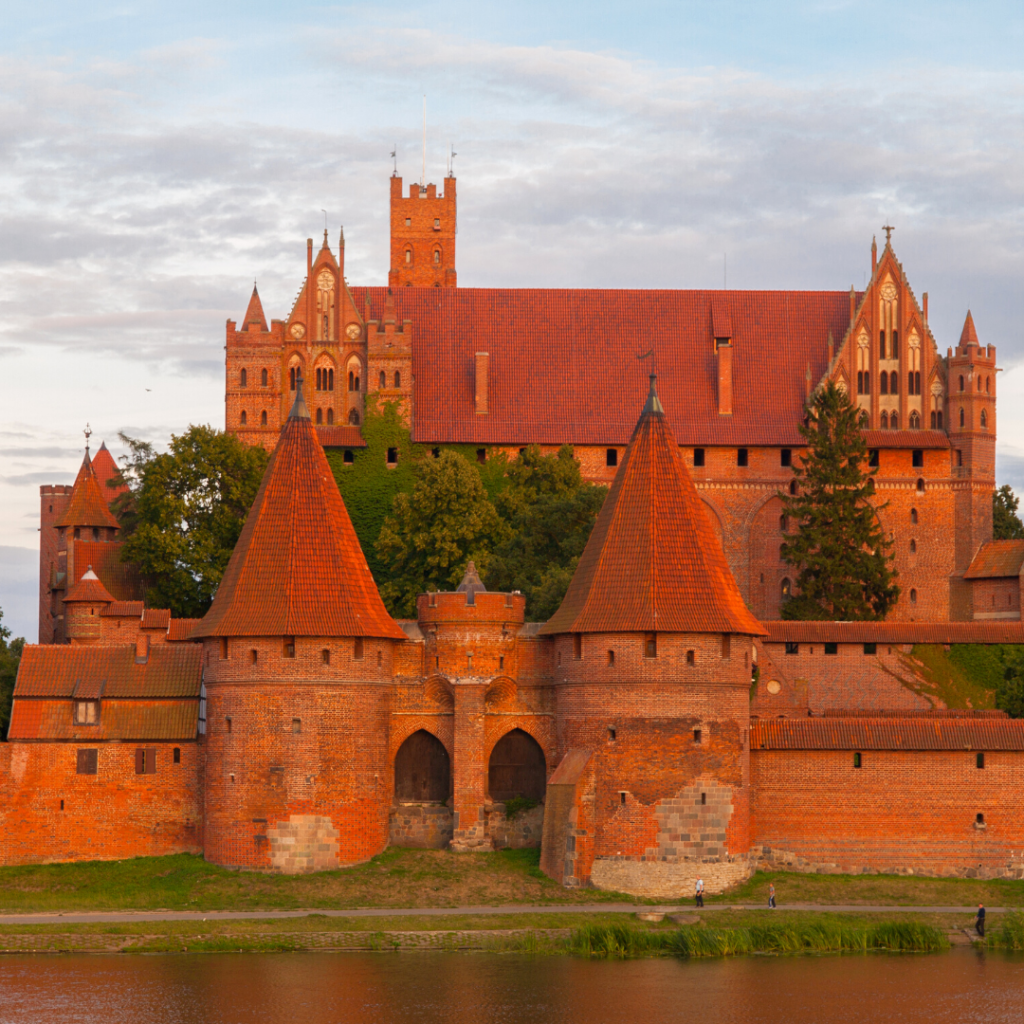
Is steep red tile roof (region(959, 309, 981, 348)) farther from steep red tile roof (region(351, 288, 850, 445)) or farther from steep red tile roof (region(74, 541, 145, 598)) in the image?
steep red tile roof (region(74, 541, 145, 598))

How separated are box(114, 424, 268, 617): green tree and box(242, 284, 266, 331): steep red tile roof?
6.57 m

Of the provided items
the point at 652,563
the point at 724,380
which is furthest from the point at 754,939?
the point at 724,380

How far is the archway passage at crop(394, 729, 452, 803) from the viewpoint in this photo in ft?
151

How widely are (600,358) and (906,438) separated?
10692 millimetres

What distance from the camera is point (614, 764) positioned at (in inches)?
1672

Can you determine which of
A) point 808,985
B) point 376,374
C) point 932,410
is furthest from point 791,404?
point 808,985

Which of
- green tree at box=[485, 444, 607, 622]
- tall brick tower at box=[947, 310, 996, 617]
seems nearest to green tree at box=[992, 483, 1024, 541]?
tall brick tower at box=[947, 310, 996, 617]

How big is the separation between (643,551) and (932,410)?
26.8 m

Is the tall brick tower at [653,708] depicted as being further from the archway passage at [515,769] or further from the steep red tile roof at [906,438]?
the steep red tile roof at [906,438]

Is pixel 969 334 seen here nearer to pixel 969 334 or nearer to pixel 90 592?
pixel 969 334

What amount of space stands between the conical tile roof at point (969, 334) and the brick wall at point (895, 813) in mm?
26238

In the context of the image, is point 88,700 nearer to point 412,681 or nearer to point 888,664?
point 412,681

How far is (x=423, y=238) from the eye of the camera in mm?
82062

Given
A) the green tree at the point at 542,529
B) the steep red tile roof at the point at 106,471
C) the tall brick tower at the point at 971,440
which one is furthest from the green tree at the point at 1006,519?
the steep red tile roof at the point at 106,471
